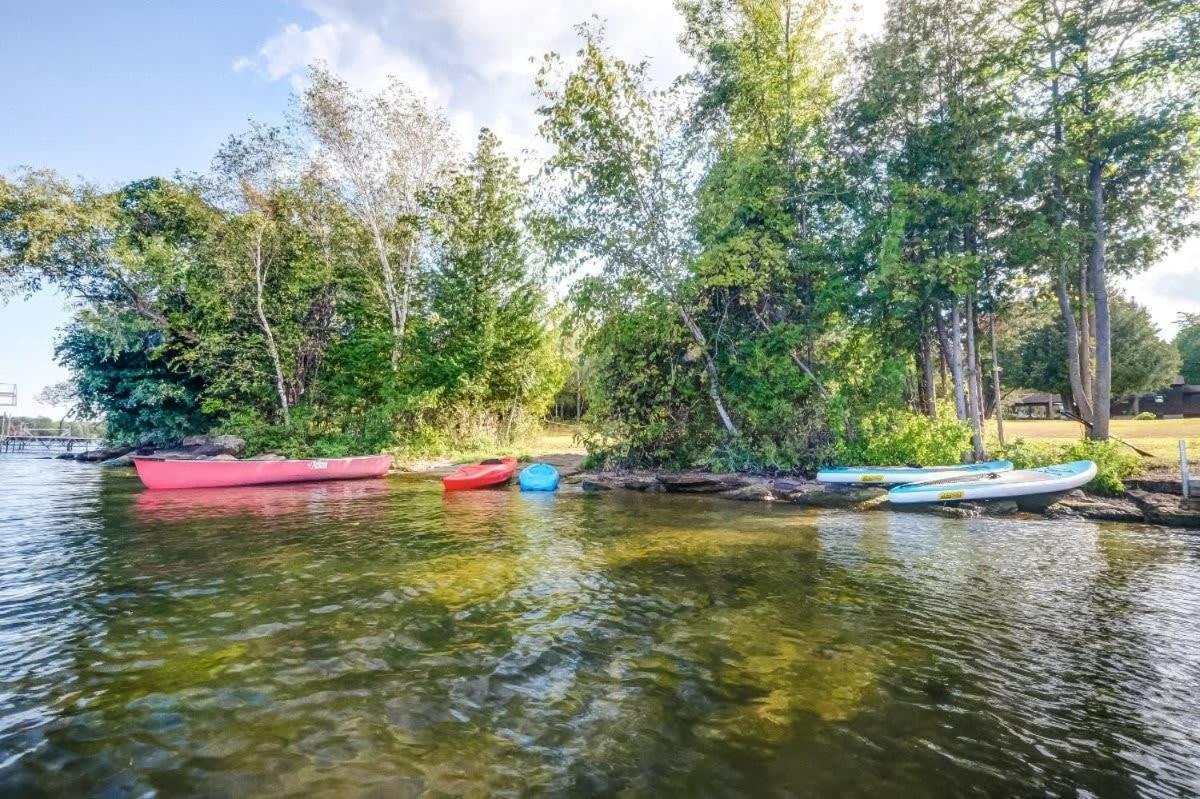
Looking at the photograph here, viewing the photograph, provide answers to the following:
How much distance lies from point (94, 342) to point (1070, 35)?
134ft

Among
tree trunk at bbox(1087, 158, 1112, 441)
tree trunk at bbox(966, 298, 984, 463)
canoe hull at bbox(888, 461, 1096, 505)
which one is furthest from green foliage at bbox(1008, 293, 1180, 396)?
canoe hull at bbox(888, 461, 1096, 505)

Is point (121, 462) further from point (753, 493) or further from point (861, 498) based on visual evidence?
point (861, 498)

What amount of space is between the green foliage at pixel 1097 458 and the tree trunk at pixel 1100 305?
68 centimetres

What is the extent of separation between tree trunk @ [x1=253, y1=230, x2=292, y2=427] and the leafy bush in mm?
24860

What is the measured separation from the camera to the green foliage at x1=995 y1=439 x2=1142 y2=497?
1362cm

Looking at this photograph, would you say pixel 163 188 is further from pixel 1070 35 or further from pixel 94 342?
pixel 1070 35

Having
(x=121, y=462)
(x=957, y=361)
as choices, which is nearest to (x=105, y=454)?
(x=121, y=462)

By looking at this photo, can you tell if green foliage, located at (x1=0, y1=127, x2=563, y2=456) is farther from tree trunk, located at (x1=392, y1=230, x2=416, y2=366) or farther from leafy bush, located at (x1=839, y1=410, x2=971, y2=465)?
leafy bush, located at (x1=839, y1=410, x2=971, y2=465)

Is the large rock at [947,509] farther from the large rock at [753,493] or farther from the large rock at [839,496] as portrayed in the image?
the large rock at [753,493]

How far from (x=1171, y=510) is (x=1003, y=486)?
301cm

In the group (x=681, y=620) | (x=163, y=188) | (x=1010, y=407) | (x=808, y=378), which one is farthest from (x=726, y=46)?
(x=1010, y=407)

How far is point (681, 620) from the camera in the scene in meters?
6.24

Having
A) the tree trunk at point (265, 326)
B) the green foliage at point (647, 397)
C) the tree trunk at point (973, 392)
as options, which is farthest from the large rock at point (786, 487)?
the tree trunk at point (265, 326)

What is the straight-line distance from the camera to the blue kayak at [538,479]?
17.9 metres
